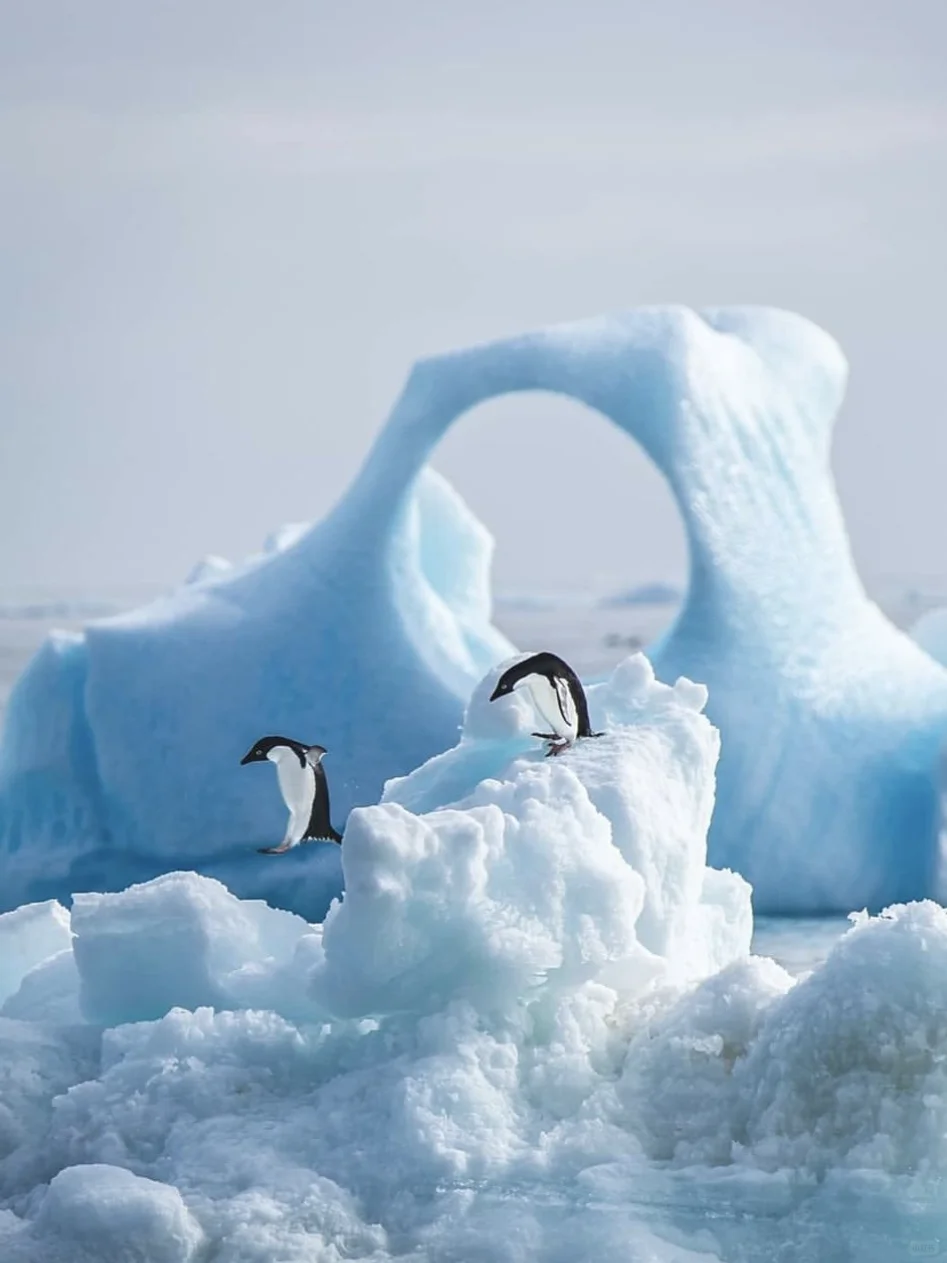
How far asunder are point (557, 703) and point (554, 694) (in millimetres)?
18

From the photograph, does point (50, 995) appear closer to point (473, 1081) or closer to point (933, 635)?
point (473, 1081)

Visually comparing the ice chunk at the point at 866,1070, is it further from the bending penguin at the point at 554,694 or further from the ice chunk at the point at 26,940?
the ice chunk at the point at 26,940

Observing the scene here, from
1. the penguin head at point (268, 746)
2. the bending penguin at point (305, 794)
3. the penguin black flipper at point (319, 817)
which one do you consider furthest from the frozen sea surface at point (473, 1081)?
the penguin black flipper at point (319, 817)

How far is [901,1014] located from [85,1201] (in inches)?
44.0

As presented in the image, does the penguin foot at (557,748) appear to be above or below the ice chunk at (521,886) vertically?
above

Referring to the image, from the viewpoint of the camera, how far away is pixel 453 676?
6.64 m

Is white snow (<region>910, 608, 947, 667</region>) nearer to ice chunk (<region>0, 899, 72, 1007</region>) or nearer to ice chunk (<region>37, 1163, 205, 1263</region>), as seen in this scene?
ice chunk (<region>0, 899, 72, 1007</region>)

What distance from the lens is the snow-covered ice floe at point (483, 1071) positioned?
271cm

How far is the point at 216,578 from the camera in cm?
712

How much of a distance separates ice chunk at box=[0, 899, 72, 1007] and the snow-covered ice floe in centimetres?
47

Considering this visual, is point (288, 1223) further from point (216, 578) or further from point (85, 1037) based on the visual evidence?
point (216, 578)

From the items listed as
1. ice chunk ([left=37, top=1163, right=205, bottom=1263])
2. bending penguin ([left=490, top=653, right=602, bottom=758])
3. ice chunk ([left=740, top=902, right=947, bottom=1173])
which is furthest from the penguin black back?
ice chunk ([left=37, top=1163, right=205, bottom=1263])

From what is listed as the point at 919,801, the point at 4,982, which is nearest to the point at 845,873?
the point at 919,801

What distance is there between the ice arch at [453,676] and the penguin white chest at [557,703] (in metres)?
A: 2.52
